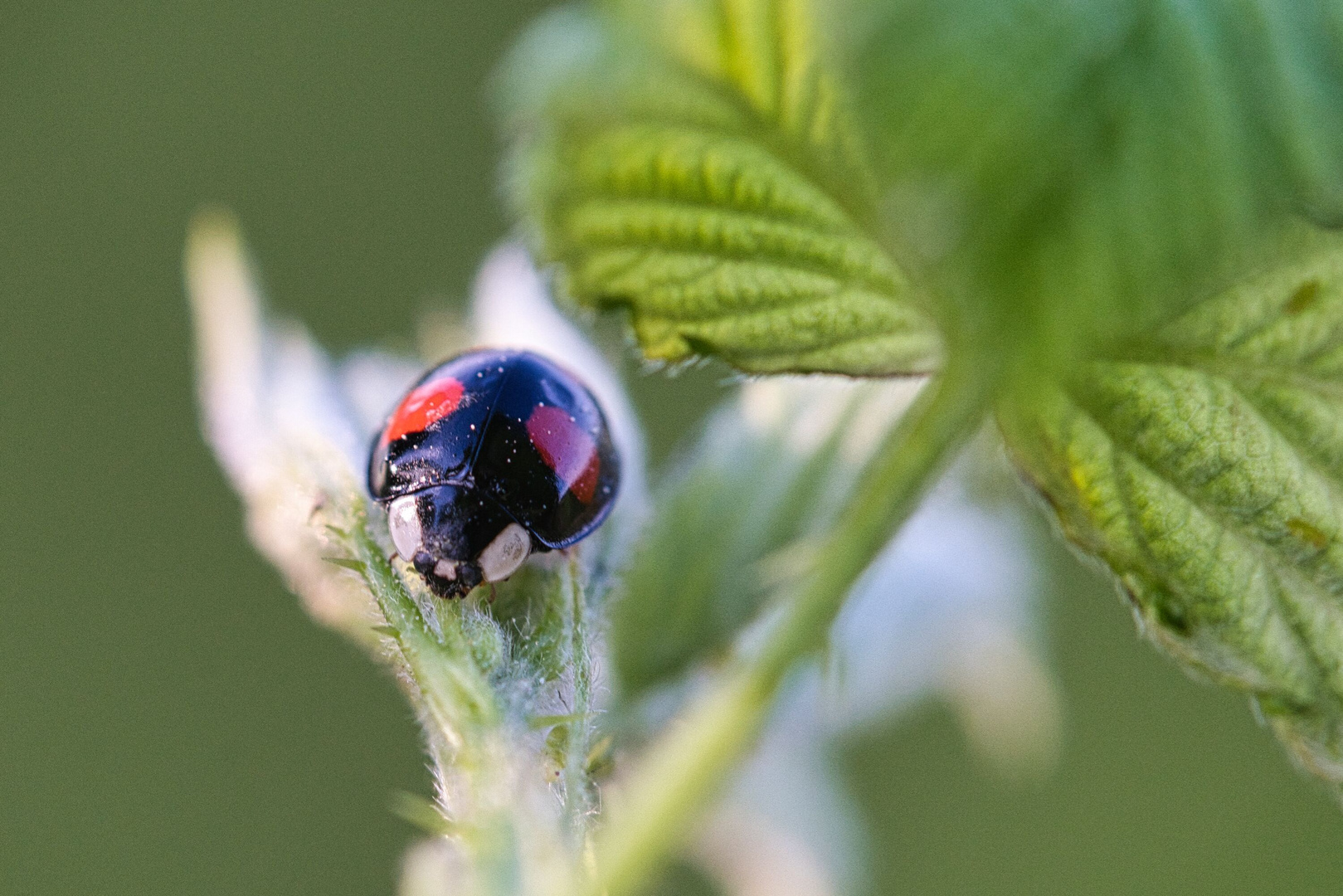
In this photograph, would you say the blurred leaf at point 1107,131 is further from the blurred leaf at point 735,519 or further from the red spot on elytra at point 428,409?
the red spot on elytra at point 428,409

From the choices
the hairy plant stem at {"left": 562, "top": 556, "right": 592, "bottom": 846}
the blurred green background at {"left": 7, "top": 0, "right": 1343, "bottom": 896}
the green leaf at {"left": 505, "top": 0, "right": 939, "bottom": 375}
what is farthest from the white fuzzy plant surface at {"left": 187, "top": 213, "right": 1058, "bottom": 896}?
the blurred green background at {"left": 7, "top": 0, "right": 1343, "bottom": 896}

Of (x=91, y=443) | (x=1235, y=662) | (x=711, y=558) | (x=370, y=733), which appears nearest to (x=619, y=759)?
(x=711, y=558)

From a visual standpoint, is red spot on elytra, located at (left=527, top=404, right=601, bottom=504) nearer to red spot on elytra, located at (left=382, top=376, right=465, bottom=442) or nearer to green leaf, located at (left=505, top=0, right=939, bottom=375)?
red spot on elytra, located at (left=382, top=376, right=465, bottom=442)

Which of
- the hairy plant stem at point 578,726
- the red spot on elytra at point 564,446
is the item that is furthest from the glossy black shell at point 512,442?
the hairy plant stem at point 578,726

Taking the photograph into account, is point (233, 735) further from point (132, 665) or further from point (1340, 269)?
point (1340, 269)


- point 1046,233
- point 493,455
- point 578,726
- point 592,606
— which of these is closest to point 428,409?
point 493,455
